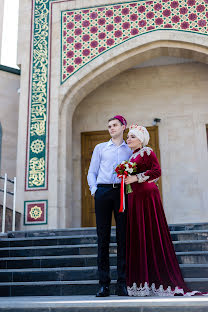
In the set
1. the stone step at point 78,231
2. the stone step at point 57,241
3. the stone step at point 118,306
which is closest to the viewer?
the stone step at point 118,306

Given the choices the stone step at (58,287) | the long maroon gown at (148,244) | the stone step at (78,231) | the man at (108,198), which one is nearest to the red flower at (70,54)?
the stone step at (78,231)

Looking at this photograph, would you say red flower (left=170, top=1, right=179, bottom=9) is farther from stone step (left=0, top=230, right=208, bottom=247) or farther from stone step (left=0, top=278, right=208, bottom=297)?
stone step (left=0, top=278, right=208, bottom=297)

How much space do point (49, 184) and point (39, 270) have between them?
3128 millimetres

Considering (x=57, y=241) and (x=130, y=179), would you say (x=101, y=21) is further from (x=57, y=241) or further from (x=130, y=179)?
(x=130, y=179)

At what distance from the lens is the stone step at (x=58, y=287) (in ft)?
11.4

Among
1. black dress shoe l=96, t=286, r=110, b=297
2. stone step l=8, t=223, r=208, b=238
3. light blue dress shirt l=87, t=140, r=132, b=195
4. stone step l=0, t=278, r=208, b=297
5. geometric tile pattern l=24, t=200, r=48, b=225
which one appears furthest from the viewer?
geometric tile pattern l=24, t=200, r=48, b=225

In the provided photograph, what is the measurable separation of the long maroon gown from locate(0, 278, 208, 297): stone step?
1.51 feet

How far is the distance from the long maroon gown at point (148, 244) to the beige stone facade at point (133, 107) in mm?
3865

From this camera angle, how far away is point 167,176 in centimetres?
820

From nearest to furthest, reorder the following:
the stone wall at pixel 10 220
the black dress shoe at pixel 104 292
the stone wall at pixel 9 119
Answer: the black dress shoe at pixel 104 292 → the stone wall at pixel 10 220 → the stone wall at pixel 9 119

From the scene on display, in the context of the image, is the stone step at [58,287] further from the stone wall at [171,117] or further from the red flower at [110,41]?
the red flower at [110,41]

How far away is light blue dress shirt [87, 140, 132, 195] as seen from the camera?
124 inches

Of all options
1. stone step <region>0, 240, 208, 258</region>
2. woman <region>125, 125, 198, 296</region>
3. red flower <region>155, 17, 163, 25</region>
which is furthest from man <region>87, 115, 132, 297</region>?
red flower <region>155, 17, 163, 25</region>

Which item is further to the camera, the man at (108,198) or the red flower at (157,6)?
the red flower at (157,6)
